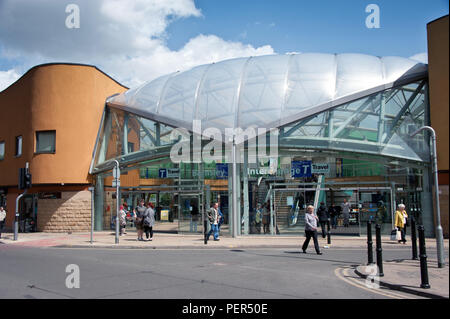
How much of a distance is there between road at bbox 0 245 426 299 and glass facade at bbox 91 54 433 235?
6.07m

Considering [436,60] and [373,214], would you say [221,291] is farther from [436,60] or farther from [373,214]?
[436,60]

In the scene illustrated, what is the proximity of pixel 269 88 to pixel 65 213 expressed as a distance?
13500 mm

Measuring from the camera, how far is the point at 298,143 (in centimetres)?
2003

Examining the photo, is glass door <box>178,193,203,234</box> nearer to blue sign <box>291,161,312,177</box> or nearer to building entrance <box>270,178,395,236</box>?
building entrance <box>270,178,395,236</box>

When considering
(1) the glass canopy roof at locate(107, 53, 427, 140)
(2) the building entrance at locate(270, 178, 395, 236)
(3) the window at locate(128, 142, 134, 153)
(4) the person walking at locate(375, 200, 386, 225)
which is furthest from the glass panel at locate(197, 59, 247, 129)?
(4) the person walking at locate(375, 200, 386, 225)

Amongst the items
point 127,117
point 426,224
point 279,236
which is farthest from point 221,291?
point 127,117

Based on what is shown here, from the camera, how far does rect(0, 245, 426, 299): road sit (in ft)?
24.8

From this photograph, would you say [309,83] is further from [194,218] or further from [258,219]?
[194,218]

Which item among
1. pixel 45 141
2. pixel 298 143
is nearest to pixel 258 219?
pixel 298 143

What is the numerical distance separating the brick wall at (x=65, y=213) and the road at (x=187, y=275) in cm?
1017

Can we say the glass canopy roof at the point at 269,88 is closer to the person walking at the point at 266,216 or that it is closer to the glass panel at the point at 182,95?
the glass panel at the point at 182,95

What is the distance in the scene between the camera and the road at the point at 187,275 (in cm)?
757

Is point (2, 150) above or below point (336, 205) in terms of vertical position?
above

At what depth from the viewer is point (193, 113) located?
22000mm
